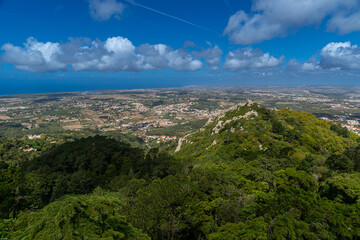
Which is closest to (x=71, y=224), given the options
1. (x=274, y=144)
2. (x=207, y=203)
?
(x=207, y=203)

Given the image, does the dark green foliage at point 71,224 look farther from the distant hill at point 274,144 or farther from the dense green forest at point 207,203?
the distant hill at point 274,144

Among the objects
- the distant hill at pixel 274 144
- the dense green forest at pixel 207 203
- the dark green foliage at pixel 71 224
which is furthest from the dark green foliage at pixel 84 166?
the dark green foliage at pixel 71 224

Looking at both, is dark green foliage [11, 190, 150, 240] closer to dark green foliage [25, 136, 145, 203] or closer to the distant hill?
dark green foliage [25, 136, 145, 203]

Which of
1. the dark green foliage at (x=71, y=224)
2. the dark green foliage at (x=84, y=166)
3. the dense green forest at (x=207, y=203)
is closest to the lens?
the dark green foliage at (x=71, y=224)

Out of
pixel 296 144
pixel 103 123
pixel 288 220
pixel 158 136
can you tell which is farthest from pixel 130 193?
pixel 103 123

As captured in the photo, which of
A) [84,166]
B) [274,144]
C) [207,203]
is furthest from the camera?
[84,166]

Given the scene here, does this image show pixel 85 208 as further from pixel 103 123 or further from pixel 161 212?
pixel 103 123

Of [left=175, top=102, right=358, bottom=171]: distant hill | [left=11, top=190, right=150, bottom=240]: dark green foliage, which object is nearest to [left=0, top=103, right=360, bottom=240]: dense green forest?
[left=11, top=190, right=150, bottom=240]: dark green foliage

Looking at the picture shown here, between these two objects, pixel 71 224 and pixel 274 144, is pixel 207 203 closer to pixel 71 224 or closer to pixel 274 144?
pixel 71 224

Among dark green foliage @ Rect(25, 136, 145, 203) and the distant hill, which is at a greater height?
the distant hill

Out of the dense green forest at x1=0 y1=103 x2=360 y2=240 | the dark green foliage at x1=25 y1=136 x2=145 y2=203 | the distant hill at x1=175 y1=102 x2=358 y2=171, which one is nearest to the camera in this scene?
the dense green forest at x1=0 y1=103 x2=360 y2=240

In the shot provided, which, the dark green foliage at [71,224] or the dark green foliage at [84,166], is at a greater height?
the dark green foliage at [71,224]
